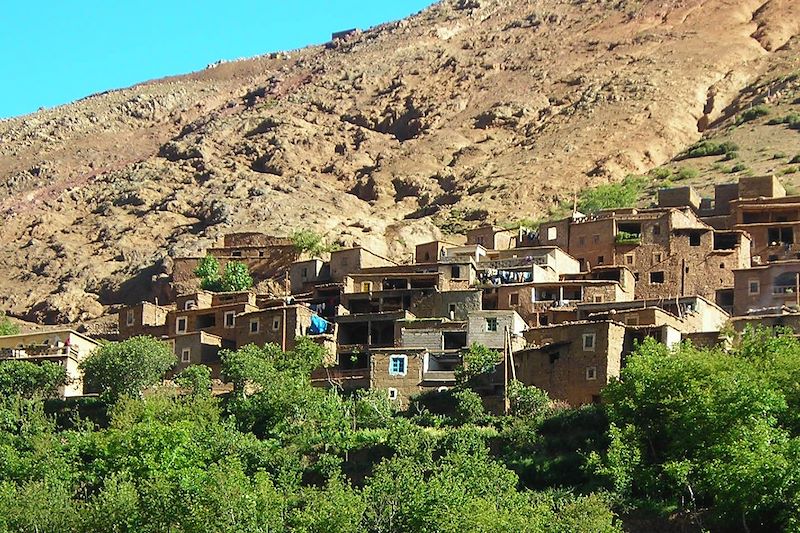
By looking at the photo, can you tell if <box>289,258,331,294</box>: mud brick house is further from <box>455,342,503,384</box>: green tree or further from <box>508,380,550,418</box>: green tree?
<box>508,380,550,418</box>: green tree

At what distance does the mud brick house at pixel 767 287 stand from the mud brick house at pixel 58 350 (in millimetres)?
23064

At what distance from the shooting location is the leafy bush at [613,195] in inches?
3130

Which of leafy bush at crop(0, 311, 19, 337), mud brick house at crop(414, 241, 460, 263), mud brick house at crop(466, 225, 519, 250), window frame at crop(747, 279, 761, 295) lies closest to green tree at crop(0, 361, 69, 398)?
leafy bush at crop(0, 311, 19, 337)

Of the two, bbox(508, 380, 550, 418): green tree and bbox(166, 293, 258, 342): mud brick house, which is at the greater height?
bbox(166, 293, 258, 342): mud brick house

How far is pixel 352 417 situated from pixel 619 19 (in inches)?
2862

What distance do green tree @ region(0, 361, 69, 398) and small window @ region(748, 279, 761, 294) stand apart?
24.0 m

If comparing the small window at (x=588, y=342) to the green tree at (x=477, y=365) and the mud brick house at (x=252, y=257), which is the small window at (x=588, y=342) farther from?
the mud brick house at (x=252, y=257)

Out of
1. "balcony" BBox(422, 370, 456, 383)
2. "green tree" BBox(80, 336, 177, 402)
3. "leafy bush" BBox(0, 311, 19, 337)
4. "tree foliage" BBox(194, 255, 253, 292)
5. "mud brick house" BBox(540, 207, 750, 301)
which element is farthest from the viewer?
"tree foliage" BBox(194, 255, 253, 292)

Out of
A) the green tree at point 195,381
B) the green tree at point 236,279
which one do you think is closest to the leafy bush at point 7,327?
the green tree at point 236,279

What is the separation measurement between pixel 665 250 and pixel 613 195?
18.8 m

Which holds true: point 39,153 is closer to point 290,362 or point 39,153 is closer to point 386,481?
point 290,362

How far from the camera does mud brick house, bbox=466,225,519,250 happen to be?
230 ft

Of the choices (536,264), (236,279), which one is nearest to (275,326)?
(536,264)

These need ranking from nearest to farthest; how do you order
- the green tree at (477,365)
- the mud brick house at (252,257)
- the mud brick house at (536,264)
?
the green tree at (477,365)
the mud brick house at (536,264)
the mud brick house at (252,257)
